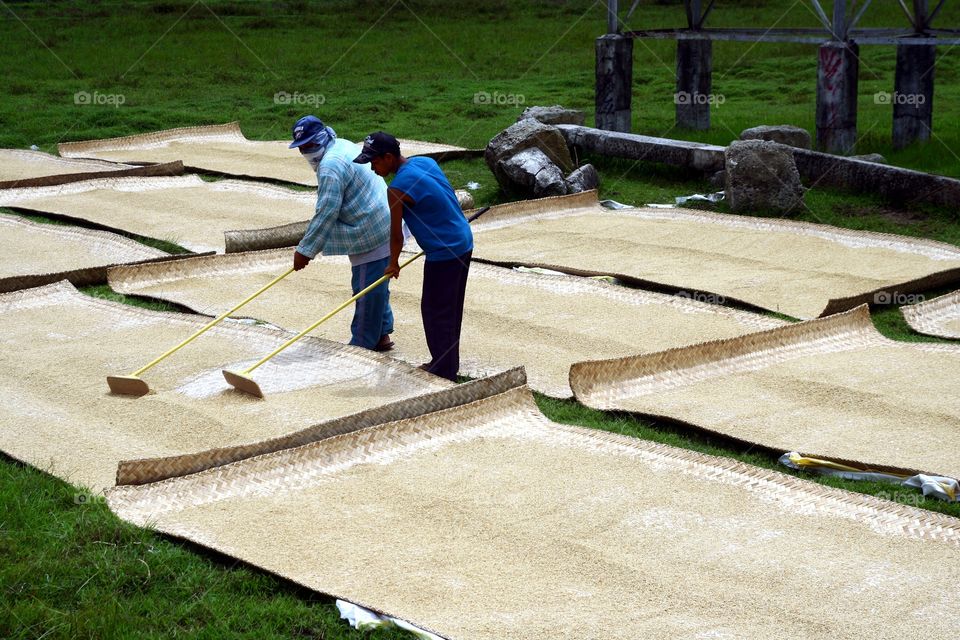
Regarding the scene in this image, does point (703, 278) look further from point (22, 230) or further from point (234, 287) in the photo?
point (22, 230)

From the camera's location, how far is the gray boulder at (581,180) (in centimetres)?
966

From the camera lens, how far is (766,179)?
877 cm

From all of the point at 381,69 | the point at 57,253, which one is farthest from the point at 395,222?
the point at 381,69

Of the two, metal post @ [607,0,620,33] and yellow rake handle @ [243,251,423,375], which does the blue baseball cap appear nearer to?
yellow rake handle @ [243,251,423,375]

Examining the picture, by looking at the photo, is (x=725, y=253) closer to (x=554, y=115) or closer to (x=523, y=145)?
(x=523, y=145)

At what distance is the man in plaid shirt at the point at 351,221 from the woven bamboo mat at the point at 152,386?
0.27 m

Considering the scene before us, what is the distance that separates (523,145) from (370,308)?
14.3ft

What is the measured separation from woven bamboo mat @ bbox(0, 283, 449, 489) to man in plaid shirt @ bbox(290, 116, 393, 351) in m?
0.27

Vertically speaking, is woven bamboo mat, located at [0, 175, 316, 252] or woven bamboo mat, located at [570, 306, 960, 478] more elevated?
woven bamboo mat, located at [0, 175, 316, 252]

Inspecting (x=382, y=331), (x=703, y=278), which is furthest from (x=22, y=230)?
(x=703, y=278)

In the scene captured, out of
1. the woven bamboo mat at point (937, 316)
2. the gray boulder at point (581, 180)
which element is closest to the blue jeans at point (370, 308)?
the woven bamboo mat at point (937, 316)

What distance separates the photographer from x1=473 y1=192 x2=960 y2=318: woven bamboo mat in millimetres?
6812

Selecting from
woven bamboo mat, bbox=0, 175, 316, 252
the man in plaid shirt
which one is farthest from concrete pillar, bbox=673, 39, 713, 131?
the man in plaid shirt

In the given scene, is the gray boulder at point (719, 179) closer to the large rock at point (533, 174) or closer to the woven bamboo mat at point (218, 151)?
the large rock at point (533, 174)
